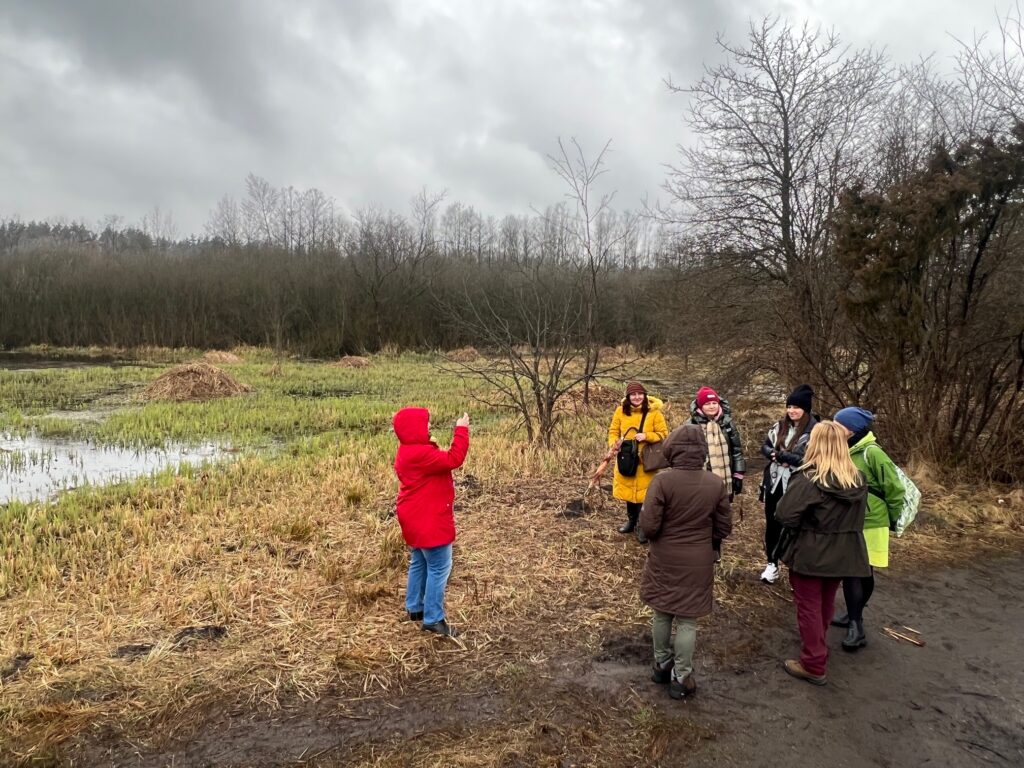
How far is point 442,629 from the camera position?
4.19 m

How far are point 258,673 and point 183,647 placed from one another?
26.7 inches

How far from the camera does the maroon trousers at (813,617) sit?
12.1 ft

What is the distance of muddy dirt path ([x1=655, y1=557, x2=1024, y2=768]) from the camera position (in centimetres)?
311

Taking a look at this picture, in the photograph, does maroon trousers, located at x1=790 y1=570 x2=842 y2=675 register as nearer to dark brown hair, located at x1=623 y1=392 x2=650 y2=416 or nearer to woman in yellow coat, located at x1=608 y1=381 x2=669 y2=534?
woman in yellow coat, located at x1=608 y1=381 x2=669 y2=534

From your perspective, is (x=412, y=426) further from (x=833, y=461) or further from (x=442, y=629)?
(x=833, y=461)

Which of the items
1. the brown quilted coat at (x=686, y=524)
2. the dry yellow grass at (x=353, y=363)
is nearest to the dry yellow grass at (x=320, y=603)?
the brown quilted coat at (x=686, y=524)

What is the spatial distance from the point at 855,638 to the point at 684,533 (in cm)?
169

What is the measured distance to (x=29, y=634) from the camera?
4172 mm

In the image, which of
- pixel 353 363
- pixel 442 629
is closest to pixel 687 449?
pixel 442 629

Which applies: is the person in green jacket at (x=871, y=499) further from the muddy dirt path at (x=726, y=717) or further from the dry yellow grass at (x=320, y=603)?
the dry yellow grass at (x=320, y=603)

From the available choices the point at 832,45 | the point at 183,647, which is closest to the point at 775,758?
the point at 183,647

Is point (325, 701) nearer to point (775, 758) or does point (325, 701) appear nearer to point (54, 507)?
point (775, 758)

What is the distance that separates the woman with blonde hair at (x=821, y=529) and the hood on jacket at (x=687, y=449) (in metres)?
0.67

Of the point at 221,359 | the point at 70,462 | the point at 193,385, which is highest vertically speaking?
the point at 221,359
